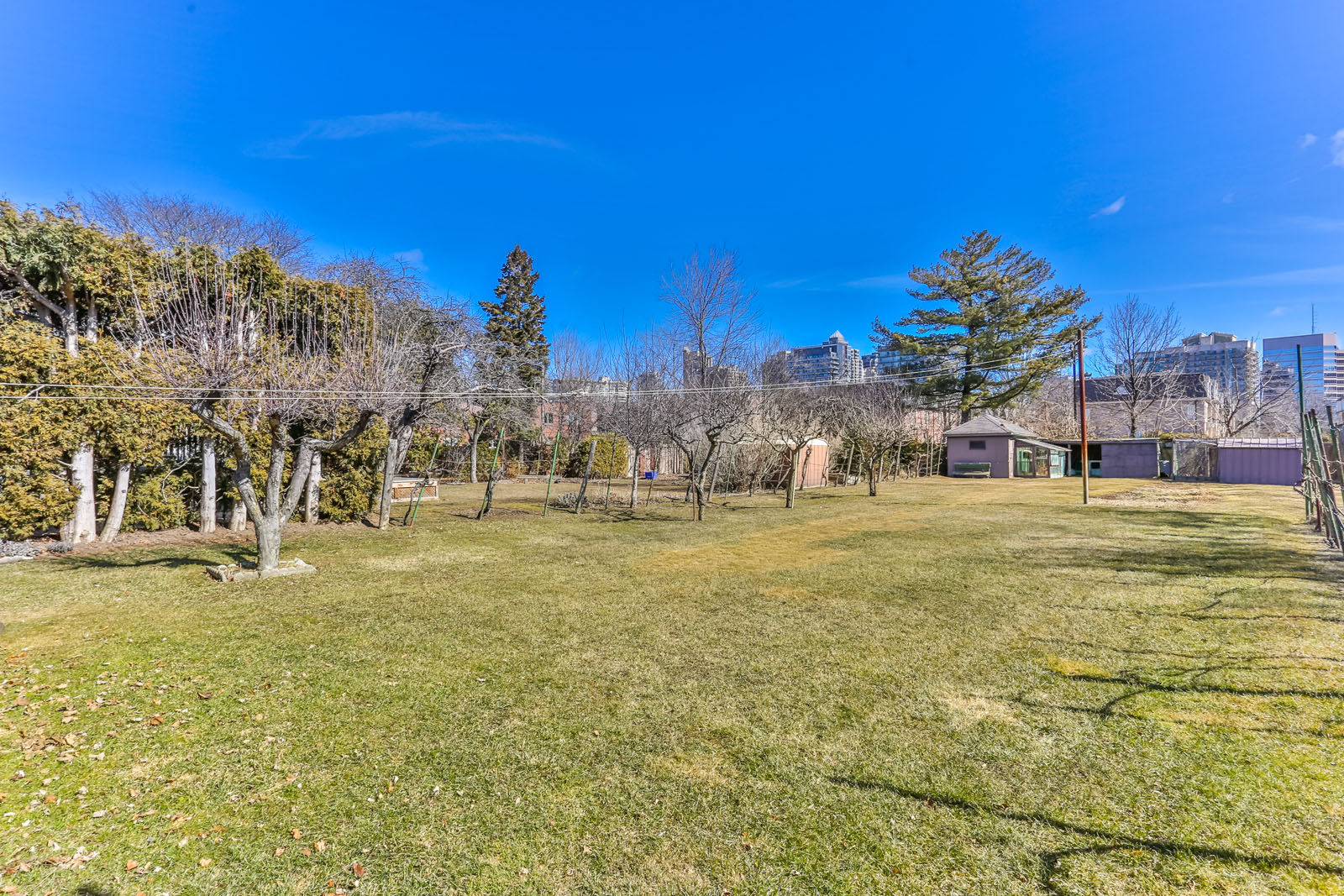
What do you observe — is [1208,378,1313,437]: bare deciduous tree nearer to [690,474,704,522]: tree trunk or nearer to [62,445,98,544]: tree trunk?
[690,474,704,522]: tree trunk

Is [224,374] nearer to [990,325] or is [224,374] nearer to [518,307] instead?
[518,307]

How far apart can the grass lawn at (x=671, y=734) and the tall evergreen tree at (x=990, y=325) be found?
92.1 feet

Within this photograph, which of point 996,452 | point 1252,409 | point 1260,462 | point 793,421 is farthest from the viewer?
point 1252,409

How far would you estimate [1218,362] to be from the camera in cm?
5484

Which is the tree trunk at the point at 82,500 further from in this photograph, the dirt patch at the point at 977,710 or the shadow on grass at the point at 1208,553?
the shadow on grass at the point at 1208,553

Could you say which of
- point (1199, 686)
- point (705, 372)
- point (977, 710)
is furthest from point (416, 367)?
point (705, 372)

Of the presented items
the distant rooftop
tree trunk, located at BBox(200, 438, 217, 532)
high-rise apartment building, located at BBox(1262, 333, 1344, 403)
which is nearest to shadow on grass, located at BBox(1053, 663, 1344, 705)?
tree trunk, located at BBox(200, 438, 217, 532)

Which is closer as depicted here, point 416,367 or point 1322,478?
point 1322,478

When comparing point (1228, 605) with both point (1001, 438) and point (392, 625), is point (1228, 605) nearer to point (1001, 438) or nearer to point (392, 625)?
point (392, 625)

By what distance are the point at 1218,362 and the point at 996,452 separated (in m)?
46.5

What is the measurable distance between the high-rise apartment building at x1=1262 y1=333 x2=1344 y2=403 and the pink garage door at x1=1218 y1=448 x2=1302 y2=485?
74.0ft

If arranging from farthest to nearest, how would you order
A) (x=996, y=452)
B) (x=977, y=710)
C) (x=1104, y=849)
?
(x=996, y=452) < (x=977, y=710) < (x=1104, y=849)

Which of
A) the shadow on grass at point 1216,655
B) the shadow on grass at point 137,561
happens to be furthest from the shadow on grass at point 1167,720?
the shadow on grass at point 137,561

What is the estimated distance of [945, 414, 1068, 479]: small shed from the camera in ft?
92.5
